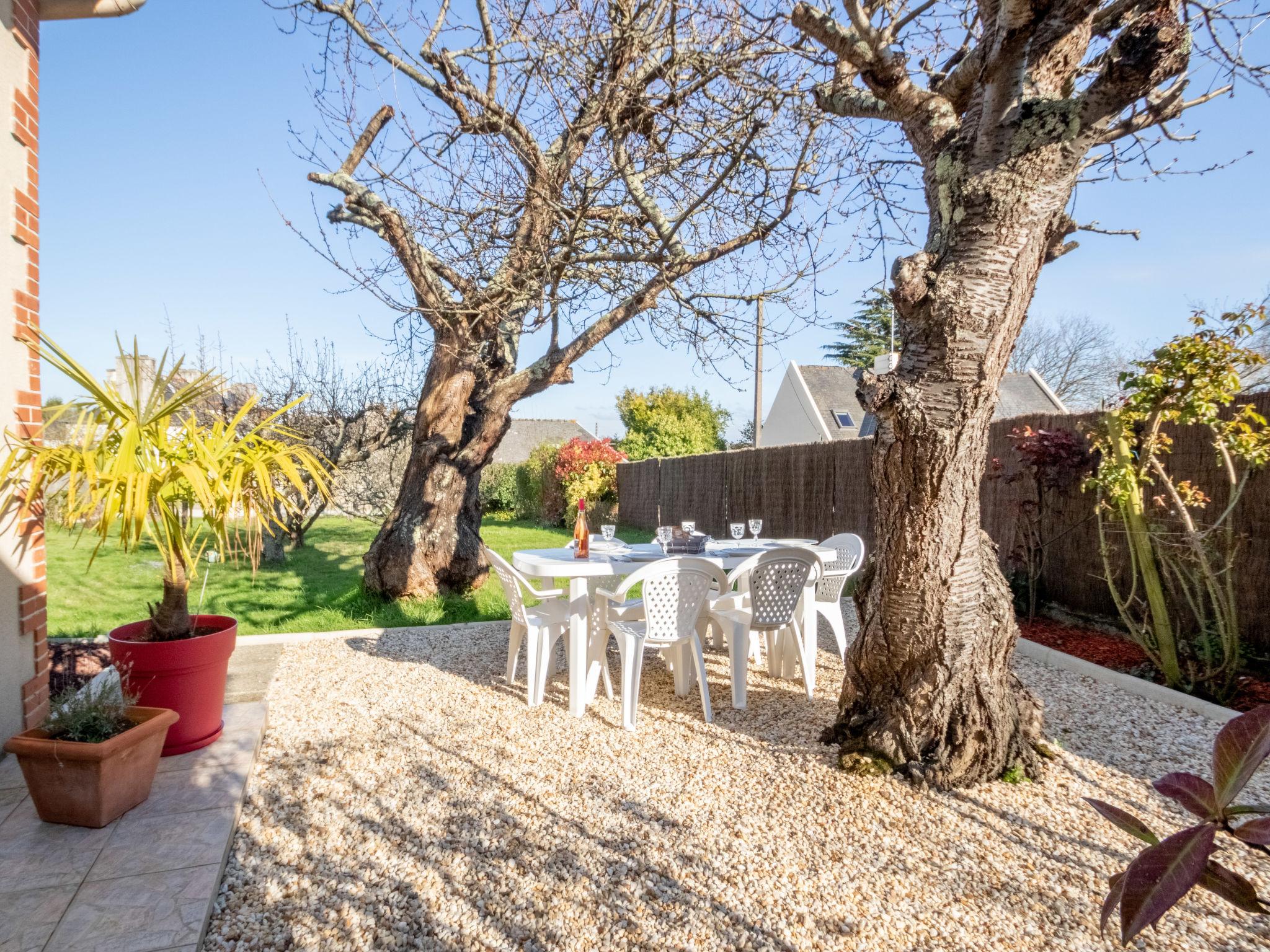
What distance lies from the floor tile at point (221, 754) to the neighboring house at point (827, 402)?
16038 millimetres

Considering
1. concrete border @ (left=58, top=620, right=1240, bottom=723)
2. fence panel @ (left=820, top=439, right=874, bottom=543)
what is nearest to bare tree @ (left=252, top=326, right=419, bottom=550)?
concrete border @ (left=58, top=620, right=1240, bottom=723)

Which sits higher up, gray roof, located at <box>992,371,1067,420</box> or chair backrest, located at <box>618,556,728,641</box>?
gray roof, located at <box>992,371,1067,420</box>

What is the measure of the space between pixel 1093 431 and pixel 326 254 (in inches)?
218

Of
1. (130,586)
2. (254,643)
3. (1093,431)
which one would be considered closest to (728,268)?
(1093,431)

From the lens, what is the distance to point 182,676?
3.29 m

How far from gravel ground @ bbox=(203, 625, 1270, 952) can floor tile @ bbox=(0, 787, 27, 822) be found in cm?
84

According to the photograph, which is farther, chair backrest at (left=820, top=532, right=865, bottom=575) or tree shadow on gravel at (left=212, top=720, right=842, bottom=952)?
chair backrest at (left=820, top=532, right=865, bottom=575)

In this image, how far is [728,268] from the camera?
628 cm

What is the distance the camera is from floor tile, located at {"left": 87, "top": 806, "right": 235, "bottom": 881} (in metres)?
2.40

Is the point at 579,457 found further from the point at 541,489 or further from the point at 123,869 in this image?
the point at 123,869

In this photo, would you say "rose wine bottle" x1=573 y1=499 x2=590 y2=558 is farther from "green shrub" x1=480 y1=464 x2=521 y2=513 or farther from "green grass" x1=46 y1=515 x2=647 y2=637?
"green shrub" x1=480 y1=464 x2=521 y2=513

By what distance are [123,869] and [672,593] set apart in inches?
105

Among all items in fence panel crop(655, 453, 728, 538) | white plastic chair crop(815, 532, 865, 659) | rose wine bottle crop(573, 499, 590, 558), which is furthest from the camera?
fence panel crop(655, 453, 728, 538)

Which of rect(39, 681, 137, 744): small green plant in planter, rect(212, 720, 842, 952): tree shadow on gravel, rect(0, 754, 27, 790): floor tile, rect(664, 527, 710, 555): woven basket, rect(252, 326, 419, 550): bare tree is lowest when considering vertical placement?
rect(212, 720, 842, 952): tree shadow on gravel
